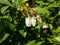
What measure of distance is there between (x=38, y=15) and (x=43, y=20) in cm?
15

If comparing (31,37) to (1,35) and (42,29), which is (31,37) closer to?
(42,29)

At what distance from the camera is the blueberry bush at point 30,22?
1.23 meters

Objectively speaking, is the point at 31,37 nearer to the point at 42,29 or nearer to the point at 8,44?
the point at 42,29

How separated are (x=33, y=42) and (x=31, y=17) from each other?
268mm

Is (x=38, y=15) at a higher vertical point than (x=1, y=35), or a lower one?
higher

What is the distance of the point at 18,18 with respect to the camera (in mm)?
1304

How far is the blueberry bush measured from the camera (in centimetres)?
123

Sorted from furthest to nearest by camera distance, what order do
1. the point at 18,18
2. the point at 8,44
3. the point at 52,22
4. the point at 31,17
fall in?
the point at 8,44
the point at 52,22
the point at 18,18
the point at 31,17

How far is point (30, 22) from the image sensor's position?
1.20m

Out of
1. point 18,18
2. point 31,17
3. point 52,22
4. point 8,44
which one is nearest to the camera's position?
point 31,17

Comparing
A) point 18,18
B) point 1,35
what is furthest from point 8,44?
point 18,18

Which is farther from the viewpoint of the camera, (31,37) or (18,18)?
(31,37)

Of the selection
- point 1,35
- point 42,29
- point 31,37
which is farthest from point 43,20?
point 1,35

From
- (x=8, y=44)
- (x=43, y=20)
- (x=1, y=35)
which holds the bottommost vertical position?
(x=8, y=44)
